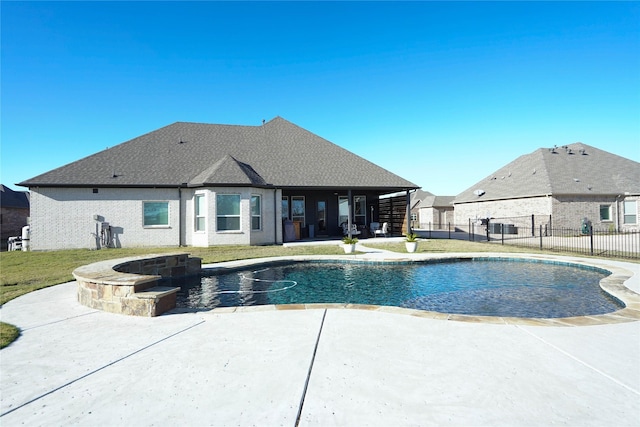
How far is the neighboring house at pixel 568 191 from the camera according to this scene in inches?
901

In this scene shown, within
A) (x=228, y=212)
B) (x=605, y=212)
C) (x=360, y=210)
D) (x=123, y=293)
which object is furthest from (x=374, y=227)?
(x=605, y=212)

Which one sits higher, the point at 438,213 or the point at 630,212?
the point at 438,213

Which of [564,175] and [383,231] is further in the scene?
[564,175]

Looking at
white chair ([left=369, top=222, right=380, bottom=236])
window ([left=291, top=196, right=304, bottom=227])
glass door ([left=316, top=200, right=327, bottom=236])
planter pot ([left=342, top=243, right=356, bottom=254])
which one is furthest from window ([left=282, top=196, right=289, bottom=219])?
planter pot ([left=342, top=243, right=356, bottom=254])

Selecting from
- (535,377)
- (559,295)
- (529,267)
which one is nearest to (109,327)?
(535,377)

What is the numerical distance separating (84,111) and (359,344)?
2188 cm

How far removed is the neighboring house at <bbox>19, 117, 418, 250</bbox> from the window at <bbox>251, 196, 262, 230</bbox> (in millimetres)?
54

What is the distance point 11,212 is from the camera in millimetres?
32562

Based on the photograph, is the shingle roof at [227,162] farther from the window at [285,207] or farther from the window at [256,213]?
the window at [285,207]

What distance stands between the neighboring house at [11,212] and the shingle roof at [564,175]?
154ft

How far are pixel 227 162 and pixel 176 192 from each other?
317 cm

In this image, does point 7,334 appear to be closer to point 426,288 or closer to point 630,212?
point 426,288

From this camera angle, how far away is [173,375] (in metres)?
3.03

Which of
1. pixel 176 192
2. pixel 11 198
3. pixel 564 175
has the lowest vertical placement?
pixel 176 192
